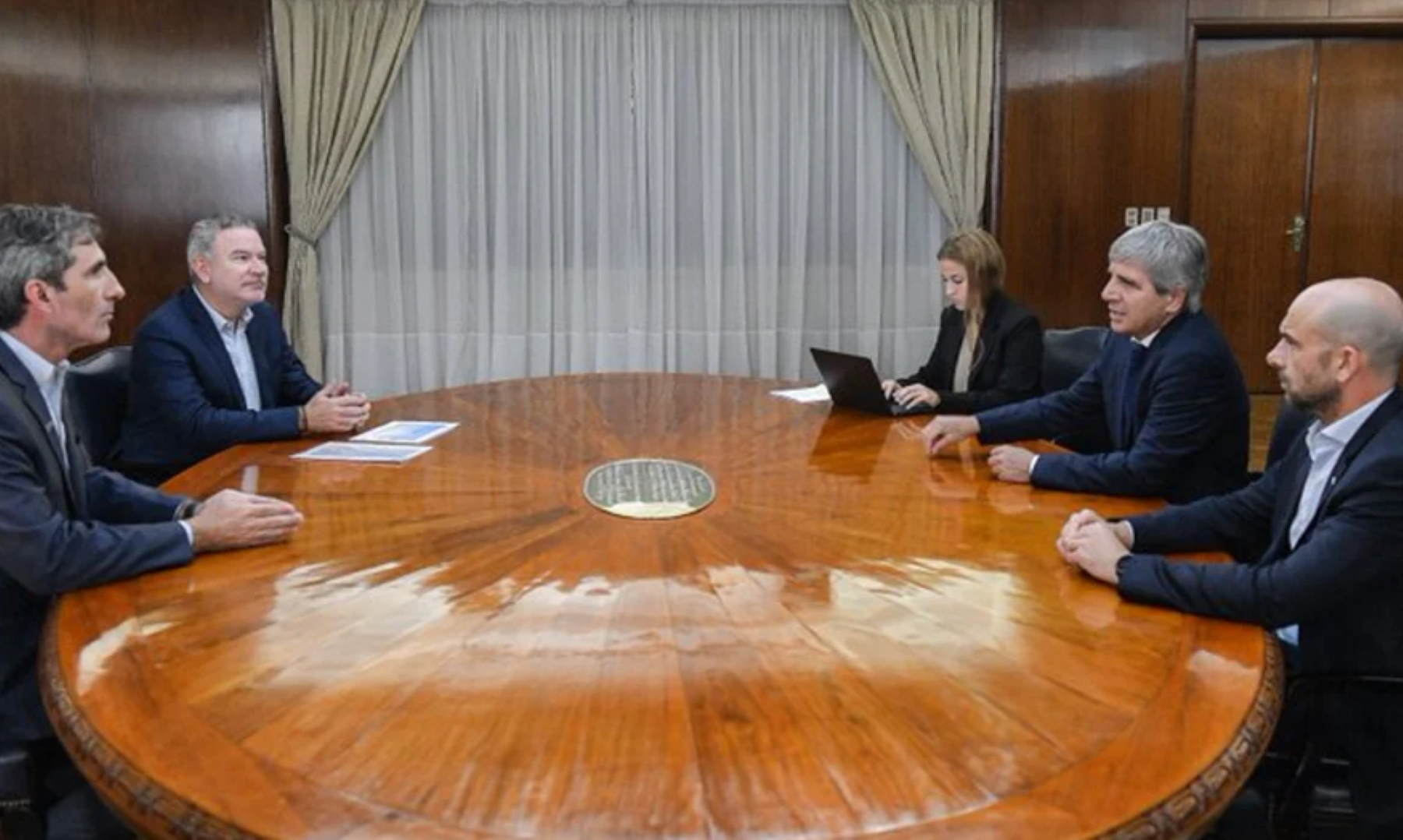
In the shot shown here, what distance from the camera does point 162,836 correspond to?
1211mm

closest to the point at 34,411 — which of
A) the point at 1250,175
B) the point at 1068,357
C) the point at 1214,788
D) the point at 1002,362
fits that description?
the point at 1214,788

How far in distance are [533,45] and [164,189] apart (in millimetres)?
1848

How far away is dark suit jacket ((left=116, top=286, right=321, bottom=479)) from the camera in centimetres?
313

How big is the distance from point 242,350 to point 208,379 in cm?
24

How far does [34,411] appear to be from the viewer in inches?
79.3

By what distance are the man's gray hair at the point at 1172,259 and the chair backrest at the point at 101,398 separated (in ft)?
8.54

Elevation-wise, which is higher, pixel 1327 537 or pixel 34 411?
pixel 34 411

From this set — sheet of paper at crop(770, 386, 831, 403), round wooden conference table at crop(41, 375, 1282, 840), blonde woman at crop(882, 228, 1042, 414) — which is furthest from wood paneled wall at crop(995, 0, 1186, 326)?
round wooden conference table at crop(41, 375, 1282, 840)

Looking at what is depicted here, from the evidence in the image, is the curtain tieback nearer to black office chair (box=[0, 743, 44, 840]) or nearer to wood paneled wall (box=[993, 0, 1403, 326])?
wood paneled wall (box=[993, 0, 1403, 326])

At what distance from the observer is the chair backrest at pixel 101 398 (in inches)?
123

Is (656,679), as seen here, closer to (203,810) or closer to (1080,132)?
(203,810)

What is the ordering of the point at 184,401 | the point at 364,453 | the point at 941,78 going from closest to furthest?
the point at 364,453 → the point at 184,401 → the point at 941,78

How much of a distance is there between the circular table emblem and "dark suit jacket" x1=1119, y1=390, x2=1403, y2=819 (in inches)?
34.7

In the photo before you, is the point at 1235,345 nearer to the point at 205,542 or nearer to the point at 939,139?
the point at 939,139
